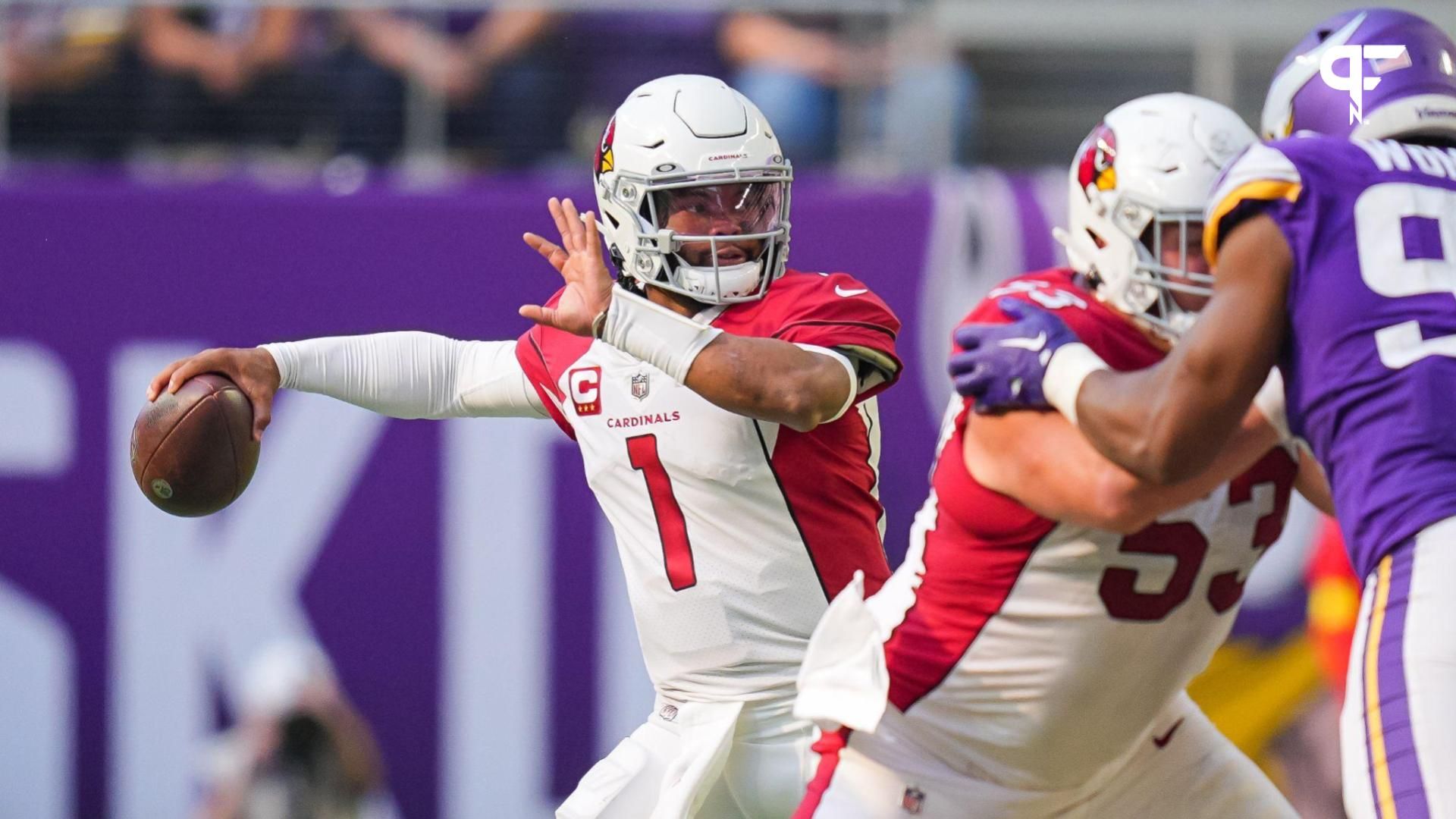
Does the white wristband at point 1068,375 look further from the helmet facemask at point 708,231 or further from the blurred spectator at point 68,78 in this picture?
the blurred spectator at point 68,78

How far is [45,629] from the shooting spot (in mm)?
5875

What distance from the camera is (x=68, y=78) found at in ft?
20.7

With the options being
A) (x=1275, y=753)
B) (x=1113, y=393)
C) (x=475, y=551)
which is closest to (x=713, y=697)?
(x=1113, y=393)

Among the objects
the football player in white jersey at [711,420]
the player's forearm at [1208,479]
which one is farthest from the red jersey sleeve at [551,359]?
the player's forearm at [1208,479]

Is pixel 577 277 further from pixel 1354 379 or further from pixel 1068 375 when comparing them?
pixel 1354 379

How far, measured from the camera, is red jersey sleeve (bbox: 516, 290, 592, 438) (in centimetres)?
383

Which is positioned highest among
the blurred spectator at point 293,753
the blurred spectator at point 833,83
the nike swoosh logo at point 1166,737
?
the blurred spectator at point 833,83

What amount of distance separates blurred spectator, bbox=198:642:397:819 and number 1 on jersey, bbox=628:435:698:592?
259 cm

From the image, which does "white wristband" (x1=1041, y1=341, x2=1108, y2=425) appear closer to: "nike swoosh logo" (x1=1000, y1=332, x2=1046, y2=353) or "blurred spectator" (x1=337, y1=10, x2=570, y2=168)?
"nike swoosh logo" (x1=1000, y1=332, x2=1046, y2=353)

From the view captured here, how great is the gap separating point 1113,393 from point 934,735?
0.72 m

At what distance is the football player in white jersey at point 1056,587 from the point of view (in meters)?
2.95

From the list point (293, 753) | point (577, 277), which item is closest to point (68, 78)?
point (293, 753)

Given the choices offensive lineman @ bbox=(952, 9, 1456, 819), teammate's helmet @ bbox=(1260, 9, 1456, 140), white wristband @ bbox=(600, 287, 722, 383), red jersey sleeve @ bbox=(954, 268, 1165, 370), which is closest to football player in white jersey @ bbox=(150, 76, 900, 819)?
white wristband @ bbox=(600, 287, 722, 383)

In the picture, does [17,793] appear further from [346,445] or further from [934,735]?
[934,735]
